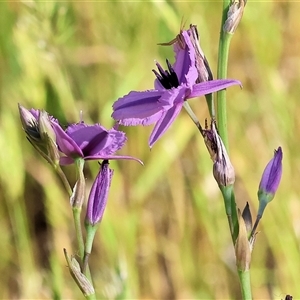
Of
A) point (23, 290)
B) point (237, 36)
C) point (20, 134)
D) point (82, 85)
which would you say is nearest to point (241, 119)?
point (237, 36)

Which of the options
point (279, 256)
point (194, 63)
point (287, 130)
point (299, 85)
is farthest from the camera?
point (299, 85)

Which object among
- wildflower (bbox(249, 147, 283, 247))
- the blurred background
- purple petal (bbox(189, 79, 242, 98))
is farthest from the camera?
the blurred background

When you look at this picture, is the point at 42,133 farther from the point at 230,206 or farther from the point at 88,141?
the point at 230,206

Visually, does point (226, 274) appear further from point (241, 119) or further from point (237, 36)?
point (237, 36)

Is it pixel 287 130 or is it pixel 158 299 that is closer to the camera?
pixel 287 130

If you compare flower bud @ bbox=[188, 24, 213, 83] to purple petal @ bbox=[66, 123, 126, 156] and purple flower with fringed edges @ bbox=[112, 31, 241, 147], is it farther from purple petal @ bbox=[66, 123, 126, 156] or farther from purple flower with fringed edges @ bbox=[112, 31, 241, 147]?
purple petal @ bbox=[66, 123, 126, 156]

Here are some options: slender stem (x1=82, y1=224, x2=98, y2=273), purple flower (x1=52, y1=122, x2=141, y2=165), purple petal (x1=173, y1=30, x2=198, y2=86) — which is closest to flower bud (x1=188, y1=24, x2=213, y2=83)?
purple petal (x1=173, y1=30, x2=198, y2=86)

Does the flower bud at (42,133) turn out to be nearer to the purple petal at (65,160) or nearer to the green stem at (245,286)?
the purple petal at (65,160)
